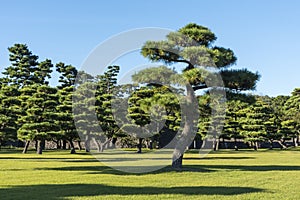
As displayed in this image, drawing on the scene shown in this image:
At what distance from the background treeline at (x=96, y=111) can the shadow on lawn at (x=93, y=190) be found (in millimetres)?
4890

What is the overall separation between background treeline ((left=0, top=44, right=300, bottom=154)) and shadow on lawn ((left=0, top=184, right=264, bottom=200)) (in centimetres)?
489

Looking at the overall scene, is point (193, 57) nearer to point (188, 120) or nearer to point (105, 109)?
point (188, 120)

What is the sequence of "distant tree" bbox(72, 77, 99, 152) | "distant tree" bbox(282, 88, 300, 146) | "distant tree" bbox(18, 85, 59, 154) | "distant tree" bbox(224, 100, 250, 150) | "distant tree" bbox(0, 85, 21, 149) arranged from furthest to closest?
"distant tree" bbox(282, 88, 300, 146) < "distant tree" bbox(224, 100, 250, 150) < "distant tree" bbox(72, 77, 99, 152) < "distant tree" bbox(0, 85, 21, 149) < "distant tree" bbox(18, 85, 59, 154)

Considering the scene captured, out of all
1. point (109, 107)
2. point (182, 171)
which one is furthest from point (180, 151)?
point (109, 107)

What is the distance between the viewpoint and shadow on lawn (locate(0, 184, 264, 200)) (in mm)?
8211

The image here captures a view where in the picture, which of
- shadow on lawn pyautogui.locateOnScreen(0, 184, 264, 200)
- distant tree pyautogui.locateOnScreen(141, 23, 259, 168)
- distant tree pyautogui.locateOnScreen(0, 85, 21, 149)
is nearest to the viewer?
shadow on lawn pyautogui.locateOnScreen(0, 184, 264, 200)

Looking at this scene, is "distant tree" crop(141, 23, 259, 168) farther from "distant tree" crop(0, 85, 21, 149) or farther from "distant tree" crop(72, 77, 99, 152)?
"distant tree" crop(72, 77, 99, 152)

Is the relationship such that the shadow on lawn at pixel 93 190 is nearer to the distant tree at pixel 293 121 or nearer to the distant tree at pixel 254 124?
the distant tree at pixel 254 124

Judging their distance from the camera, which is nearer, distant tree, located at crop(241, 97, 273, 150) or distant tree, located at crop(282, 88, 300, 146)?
distant tree, located at crop(241, 97, 273, 150)

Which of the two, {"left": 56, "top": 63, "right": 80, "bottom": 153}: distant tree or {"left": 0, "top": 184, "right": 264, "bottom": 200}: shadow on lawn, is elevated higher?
{"left": 56, "top": 63, "right": 80, "bottom": 153}: distant tree

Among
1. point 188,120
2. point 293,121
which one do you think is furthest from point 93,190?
point 293,121

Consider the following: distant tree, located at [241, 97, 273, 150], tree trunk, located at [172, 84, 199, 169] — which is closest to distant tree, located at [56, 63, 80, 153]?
tree trunk, located at [172, 84, 199, 169]

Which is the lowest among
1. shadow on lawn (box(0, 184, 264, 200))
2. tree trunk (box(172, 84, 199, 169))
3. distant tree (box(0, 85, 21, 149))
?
shadow on lawn (box(0, 184, 264, 200))

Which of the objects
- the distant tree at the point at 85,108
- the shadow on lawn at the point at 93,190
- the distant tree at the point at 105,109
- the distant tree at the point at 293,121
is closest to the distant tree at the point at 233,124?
the distant tree at the point at 293,121
